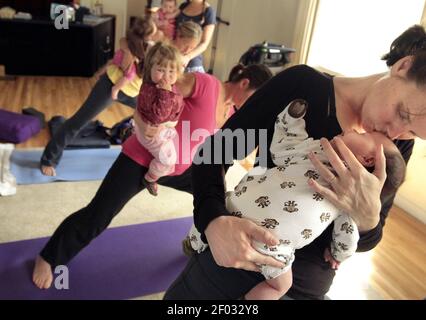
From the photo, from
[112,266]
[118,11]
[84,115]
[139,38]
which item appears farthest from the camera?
[118,11]

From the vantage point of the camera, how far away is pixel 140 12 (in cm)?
642

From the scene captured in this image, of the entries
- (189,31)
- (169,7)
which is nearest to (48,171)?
(189,31)

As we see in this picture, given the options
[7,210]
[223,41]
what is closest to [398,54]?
[7,210]

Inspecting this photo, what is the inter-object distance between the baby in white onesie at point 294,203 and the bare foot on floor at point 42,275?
3.72 feet

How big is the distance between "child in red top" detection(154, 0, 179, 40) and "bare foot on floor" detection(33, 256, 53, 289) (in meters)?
2.34

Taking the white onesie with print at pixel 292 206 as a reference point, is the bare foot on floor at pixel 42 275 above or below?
below

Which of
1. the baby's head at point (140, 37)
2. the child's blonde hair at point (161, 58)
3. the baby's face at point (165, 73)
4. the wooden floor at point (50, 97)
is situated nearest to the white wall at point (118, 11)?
the wooden floor at point (50, 97)

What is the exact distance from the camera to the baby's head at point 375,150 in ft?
2.99

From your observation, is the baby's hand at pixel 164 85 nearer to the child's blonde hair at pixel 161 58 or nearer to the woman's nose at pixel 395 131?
the child's blonde hair at pixel 161 58

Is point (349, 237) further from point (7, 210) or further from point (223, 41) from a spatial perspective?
point (223, 41)

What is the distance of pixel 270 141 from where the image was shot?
3.39ft

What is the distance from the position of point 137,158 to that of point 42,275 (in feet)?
2.29

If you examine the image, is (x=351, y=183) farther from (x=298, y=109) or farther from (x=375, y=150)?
(x=298, y=109)

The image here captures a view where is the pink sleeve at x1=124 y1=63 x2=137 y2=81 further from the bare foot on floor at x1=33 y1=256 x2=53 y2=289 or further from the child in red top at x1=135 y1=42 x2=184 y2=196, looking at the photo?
the bare foot on floor at x1=33 y1=256 x2=53 y2=289
